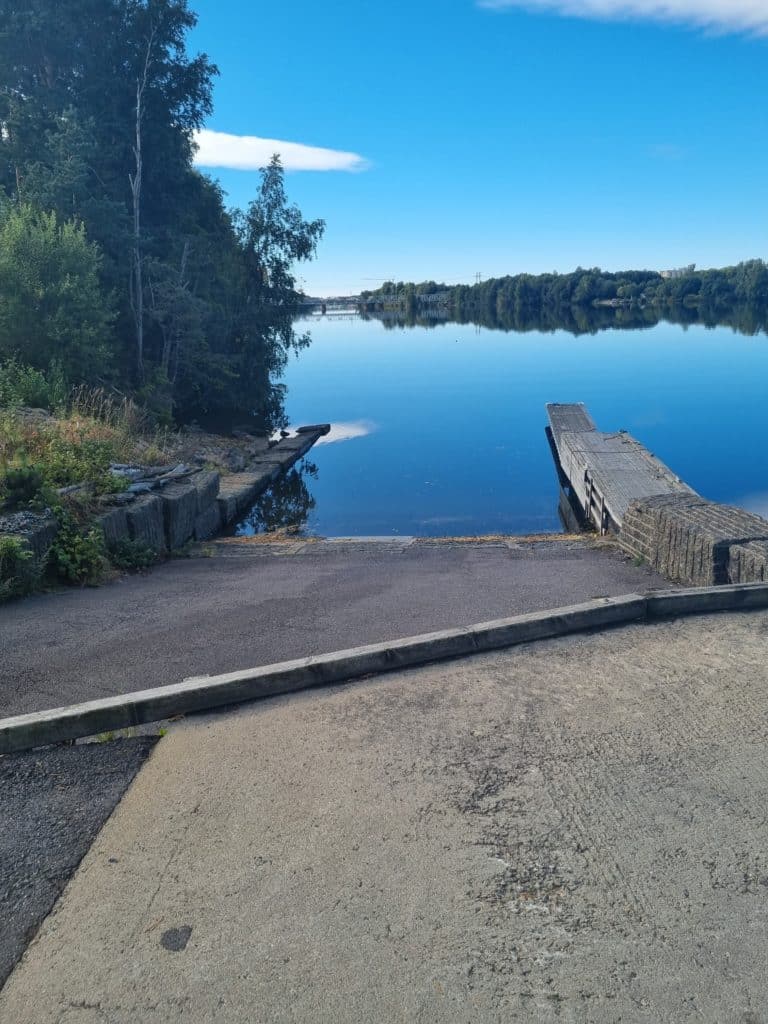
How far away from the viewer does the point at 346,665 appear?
466 cm

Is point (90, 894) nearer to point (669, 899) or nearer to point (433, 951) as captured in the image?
point (433, 951)

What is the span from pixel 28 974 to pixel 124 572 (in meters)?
6.39

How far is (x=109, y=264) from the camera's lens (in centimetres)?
2189

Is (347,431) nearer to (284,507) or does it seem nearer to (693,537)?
(284,507)

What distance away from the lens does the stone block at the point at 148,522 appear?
933 cm

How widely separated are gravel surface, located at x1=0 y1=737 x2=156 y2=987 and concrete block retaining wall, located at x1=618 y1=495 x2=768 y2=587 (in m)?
5.05

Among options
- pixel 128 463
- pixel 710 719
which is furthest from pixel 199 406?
pixel 710 719

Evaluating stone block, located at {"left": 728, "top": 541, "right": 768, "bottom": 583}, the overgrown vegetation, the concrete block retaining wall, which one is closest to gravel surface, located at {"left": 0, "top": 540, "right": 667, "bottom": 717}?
the concrete block retaining wall

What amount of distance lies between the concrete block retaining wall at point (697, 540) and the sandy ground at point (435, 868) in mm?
2220

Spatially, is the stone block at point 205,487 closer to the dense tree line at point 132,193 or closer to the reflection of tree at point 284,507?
the reflection of tree at point 284,507

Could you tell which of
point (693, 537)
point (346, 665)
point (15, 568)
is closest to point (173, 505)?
point (15, 568)

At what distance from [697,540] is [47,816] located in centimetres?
593

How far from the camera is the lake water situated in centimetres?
1911

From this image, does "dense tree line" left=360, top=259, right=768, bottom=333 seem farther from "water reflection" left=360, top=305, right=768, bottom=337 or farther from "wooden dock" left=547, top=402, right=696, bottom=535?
"wooden dock" left=547, top=402, right=696, bottom=535
